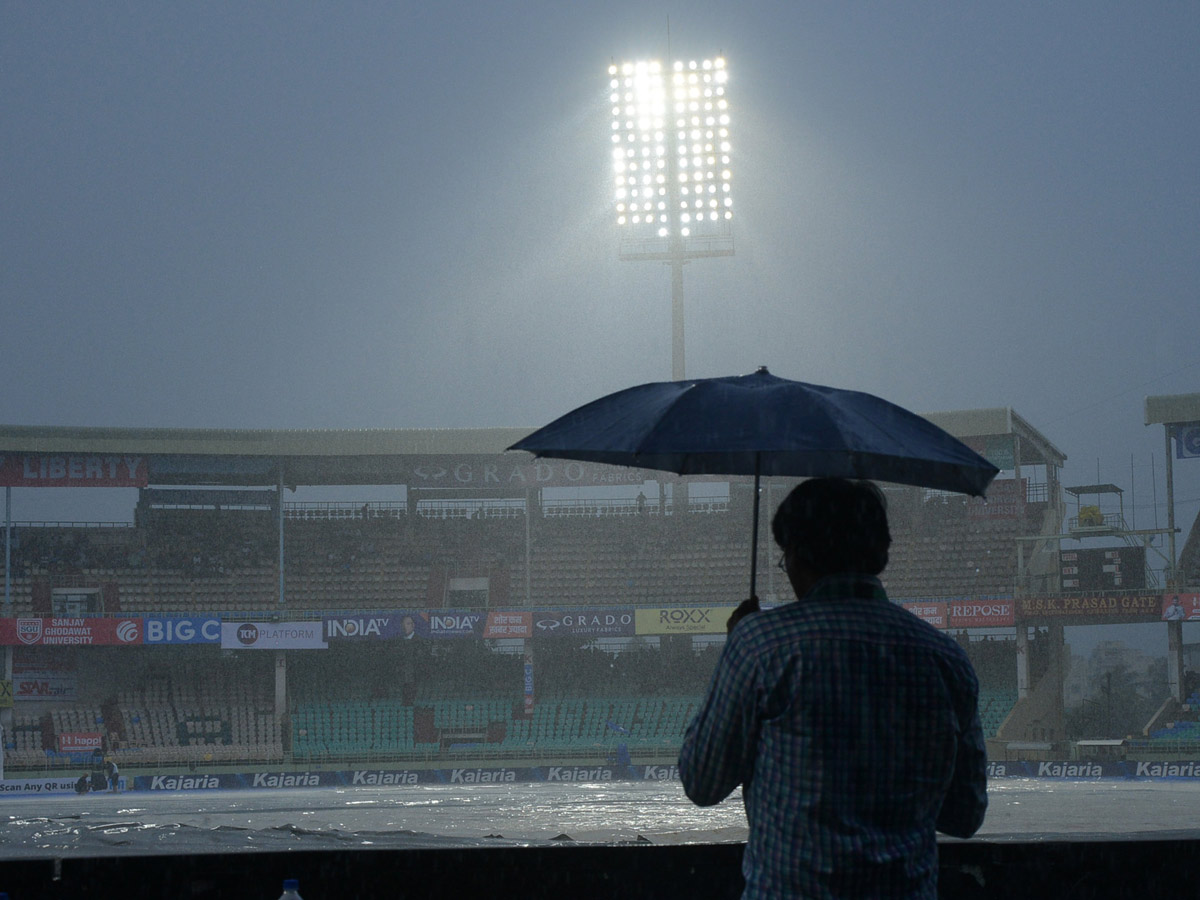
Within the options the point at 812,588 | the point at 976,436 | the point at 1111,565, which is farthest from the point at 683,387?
the point at 976,436

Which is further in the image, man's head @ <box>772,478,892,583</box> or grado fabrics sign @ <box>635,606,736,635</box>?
grado fabrics sign @ <box>635,606,736,635</box>

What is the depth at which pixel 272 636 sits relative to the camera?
104 ft

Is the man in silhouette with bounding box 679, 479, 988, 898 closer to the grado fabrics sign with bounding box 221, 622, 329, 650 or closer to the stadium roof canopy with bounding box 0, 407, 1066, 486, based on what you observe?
the grado fabrics sign with bounding box 221, 622, 329, 650

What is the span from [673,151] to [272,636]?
53.6ft

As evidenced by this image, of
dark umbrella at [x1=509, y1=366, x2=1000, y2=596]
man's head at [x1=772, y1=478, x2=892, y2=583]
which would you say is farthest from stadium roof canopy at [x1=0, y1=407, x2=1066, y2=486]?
man's head at [x1=772, y1=478, x2=892, y2=583]

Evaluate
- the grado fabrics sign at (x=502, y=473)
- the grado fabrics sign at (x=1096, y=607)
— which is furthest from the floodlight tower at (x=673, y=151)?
the grado fabrics sign at (x=1096, y=607)

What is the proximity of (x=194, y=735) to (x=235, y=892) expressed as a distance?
2940 cm

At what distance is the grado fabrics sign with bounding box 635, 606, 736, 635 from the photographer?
106ft

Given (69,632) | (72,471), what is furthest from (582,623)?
(72,471)

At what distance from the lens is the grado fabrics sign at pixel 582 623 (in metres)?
32.0

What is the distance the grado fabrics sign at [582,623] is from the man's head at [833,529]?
30133 mm

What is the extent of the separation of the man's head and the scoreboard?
96.7 ft

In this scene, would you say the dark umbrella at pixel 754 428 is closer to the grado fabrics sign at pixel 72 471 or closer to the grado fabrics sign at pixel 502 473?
the grado fabrics sign at pixel 502 473

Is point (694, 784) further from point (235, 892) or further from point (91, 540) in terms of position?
point (91, 540)
